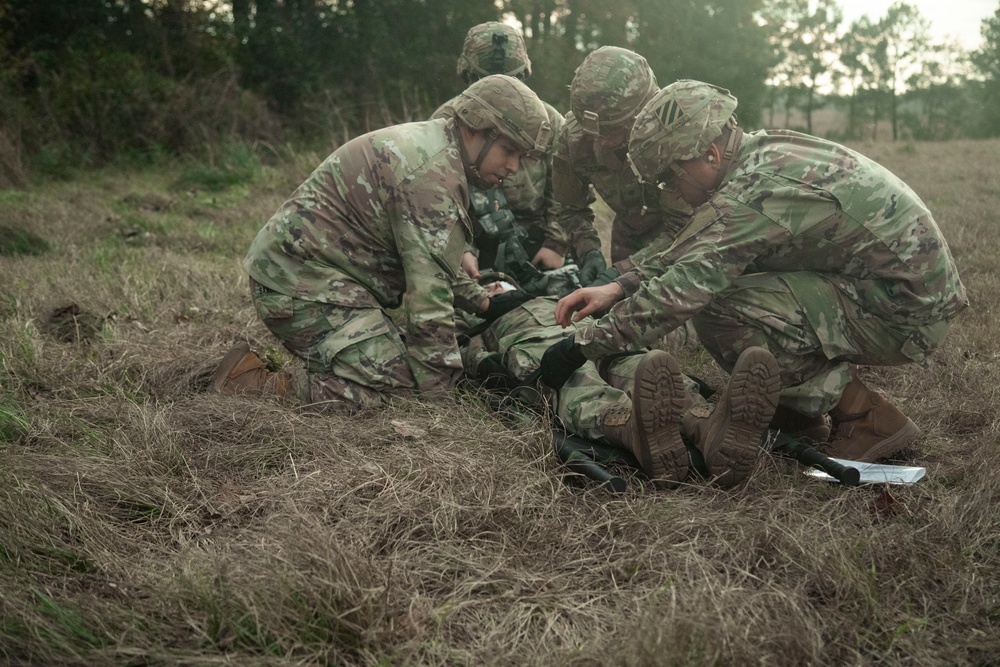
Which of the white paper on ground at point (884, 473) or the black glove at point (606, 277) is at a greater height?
the black glove at point (606, 277)

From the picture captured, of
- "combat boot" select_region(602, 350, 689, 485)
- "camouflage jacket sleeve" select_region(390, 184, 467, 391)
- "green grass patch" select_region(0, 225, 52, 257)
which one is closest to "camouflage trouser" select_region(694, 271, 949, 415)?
"combat boot" select_region(602, 350, 689, 485)

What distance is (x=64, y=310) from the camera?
5074mm

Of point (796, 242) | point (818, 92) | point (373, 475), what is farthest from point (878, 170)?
point (818, 92)

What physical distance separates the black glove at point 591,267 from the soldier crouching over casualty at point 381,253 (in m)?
0.82

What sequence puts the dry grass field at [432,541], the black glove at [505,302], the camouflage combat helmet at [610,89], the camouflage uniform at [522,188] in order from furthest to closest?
the camouflage uniform at [522,188], the camouflage combat helmet at [610,89], the black glove at [505,302], the dry grass field at [432,541]

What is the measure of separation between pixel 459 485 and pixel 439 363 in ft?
3.26

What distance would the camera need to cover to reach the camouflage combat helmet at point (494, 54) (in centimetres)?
548

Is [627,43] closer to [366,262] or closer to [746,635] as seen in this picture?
[366,262]

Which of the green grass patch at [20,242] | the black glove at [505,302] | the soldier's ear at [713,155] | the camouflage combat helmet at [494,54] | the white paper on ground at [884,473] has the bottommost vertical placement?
the white paper on ground at [884,473]

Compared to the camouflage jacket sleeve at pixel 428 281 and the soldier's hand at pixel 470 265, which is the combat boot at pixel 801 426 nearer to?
the camouflage jacket sleeve at pixel 428 281

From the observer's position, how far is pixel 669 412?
117 inches

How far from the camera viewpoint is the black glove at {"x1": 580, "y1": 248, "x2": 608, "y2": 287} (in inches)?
189

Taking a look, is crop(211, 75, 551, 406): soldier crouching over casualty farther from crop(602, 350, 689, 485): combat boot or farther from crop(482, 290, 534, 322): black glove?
crop(602, 350, 689, 485): combat boot

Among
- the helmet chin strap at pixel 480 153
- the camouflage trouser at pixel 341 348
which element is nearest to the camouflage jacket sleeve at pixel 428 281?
the camouflage trouser at pixel 341 348
